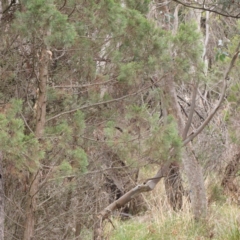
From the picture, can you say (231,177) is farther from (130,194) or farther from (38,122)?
(38,122)

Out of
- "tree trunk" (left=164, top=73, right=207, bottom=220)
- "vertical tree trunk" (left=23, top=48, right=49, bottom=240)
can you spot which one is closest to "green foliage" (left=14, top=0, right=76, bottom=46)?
"vertical tree trunk" (left=23, top=48, right=49, bottom=240)

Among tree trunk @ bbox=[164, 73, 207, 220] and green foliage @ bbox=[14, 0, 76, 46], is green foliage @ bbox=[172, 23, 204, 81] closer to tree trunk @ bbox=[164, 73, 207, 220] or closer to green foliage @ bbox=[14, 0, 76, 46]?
green foliage @ bbox=[14, 0, 76, 46]

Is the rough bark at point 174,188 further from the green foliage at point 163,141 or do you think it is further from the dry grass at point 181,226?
the green foliage at point 163,141

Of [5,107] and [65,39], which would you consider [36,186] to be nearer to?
[5,107]

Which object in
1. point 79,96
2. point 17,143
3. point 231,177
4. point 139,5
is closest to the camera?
point 17,143

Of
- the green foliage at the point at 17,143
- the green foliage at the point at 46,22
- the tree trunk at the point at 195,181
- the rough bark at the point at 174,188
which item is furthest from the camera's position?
the rough bark at the point at 174,188

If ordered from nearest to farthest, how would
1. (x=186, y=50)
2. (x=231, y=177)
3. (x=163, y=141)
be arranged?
(x=163, y=141), (x=186, y=50), (x=231, y=177)

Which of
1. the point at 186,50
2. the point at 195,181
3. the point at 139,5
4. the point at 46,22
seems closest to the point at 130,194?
the point at 186,50

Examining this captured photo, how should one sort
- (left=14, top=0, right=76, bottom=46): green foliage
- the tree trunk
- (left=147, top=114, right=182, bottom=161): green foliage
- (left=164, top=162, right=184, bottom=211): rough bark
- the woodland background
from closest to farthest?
(left=14, top=0, right=76, bottom=46): green foliage, the woodland background, (left=147, top=114, right=182, bottom=161): green foliage, the tree trunk, (left=164, top=162, right=184, bottom=211): rough bark

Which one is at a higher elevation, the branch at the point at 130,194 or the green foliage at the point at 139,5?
the green foliage at the point at 139,5

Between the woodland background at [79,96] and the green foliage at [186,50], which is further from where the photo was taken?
the green foliage at [186,50]

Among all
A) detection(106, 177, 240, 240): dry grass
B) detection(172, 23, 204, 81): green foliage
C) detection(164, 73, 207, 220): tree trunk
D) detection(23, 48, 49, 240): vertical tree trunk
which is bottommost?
detection(106, 177, 240, 240): dry grass

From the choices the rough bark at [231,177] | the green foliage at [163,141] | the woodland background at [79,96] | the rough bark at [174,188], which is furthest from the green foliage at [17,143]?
the rough bark at [231,177]

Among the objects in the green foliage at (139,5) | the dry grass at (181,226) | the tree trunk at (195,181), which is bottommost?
the dry grass at (181,226)
